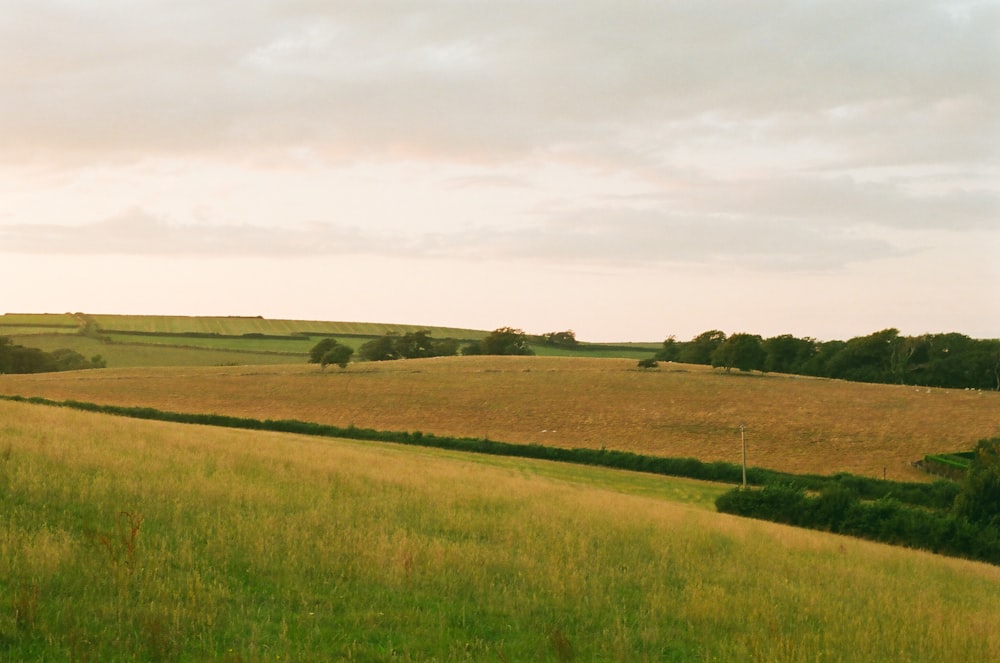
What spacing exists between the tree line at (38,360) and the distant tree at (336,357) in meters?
44.2

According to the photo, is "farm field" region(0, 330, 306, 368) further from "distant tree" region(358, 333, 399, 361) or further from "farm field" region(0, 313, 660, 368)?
"distant tree" region(358, 333, 399, 361)

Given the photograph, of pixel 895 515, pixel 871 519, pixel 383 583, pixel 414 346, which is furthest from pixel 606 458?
pixel 414 346

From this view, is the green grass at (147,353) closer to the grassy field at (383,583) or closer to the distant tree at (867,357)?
the distant tree at (867,357)

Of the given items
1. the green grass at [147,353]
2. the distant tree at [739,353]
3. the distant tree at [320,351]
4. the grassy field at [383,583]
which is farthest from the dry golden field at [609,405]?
the grassy field at [383,583]

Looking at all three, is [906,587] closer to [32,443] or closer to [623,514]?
[623,514]

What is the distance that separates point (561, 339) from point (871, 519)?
12095 cm

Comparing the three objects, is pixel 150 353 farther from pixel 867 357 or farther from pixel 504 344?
pixel 867 357

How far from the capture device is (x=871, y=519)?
130 ft

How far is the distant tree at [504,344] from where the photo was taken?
137125 millimetres

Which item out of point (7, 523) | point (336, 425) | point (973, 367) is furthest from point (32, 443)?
point (973, 367)

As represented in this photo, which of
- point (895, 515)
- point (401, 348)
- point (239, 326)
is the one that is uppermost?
point (239, 326)

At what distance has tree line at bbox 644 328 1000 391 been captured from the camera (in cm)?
10669

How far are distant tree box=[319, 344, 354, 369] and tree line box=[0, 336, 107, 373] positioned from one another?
145 ft

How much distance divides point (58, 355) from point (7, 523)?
124 m
